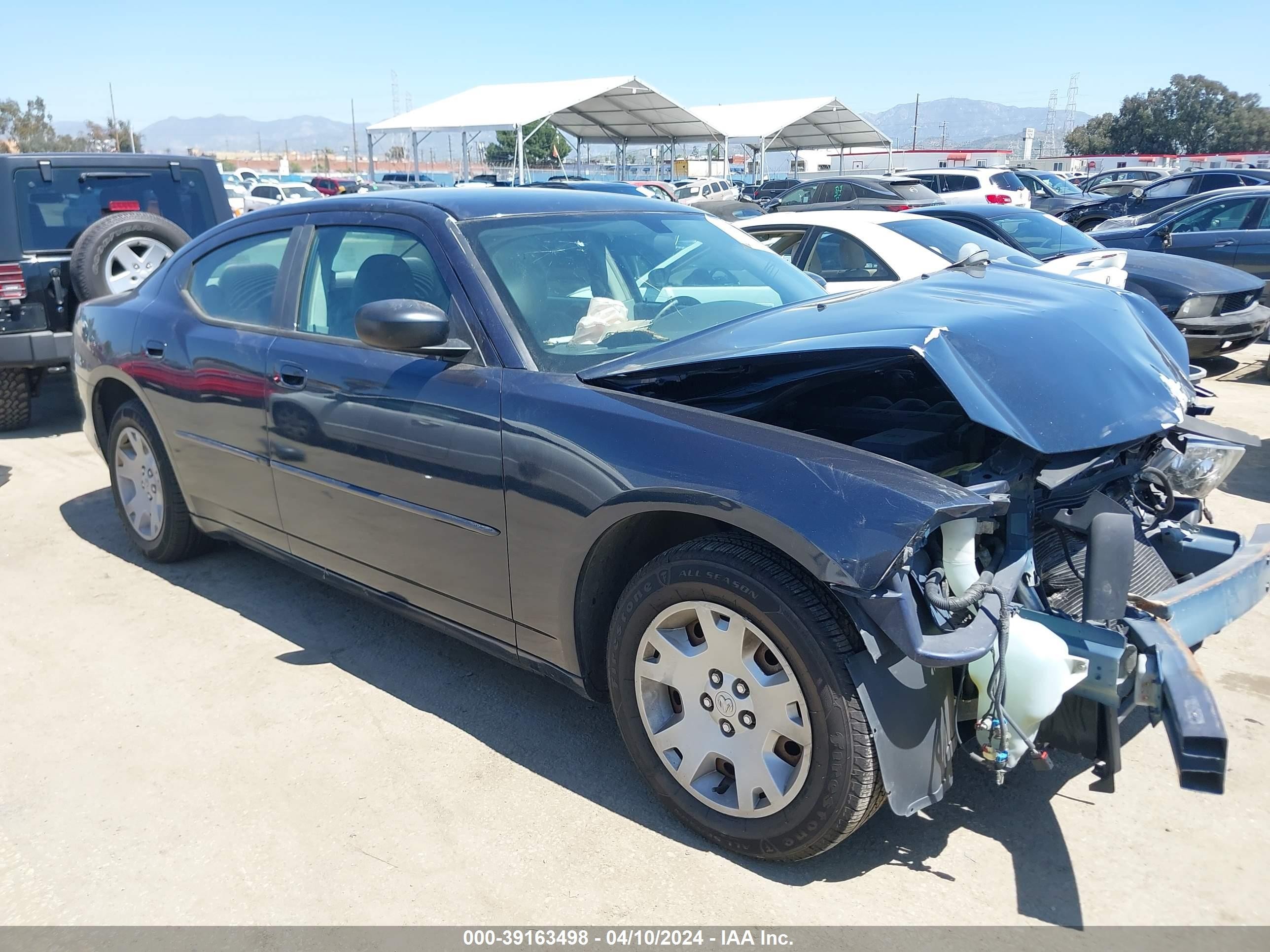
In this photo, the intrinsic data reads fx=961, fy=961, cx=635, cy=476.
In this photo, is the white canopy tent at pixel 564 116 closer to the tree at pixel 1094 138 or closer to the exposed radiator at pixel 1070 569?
the exposed radiator at pixel 1070 569

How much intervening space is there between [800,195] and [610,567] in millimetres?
18423

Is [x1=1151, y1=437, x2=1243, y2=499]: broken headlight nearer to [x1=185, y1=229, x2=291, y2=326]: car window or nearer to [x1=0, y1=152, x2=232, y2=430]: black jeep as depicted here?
[x1=185, y1=229, x2=291, y2=326]: car window

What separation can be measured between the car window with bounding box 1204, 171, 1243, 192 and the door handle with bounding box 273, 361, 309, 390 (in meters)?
17.8

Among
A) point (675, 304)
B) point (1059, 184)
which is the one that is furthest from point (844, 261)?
point (1059, 184)

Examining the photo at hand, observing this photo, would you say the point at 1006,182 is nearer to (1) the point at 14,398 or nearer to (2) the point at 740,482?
(1) the point at 14,398

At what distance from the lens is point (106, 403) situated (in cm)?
495

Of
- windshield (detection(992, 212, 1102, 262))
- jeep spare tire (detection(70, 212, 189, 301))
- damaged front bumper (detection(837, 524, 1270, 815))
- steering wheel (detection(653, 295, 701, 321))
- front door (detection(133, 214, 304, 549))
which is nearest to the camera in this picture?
damaged front bumper (detection(837, 524, 1270, 815))

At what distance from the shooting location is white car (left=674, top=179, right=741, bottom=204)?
28031mm

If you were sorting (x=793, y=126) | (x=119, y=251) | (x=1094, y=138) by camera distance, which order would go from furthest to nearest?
(x=1094, y=138) < (x=793, y=126) < (x=119, y=251)

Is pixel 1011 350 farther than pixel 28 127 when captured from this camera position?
No

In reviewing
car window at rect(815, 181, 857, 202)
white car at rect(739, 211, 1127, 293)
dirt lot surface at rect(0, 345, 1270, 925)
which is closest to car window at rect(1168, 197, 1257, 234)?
white car at rect(739, 211, 1127, 293)

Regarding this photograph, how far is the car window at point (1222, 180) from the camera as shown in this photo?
16.9 metres

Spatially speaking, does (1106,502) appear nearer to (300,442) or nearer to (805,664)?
(805,664)

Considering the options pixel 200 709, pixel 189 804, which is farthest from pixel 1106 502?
pixel 200 709
